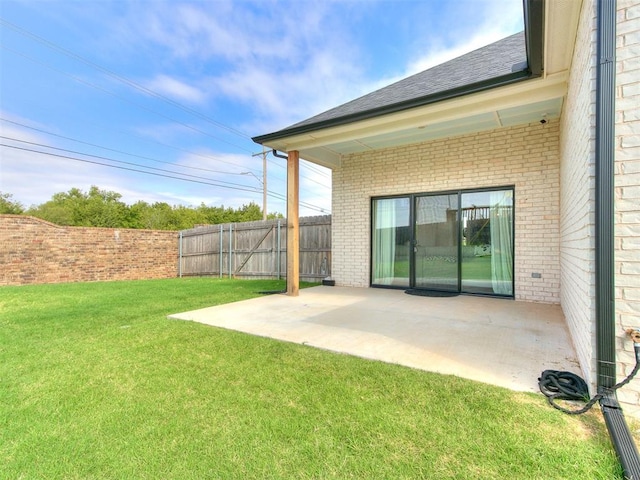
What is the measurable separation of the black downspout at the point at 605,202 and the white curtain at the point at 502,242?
4133 mm

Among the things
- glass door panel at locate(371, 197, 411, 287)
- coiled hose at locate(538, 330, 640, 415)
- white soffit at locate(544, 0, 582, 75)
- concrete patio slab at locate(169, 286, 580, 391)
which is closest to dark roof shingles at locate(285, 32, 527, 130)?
white soffit at locate(544, 0, 582, 75)

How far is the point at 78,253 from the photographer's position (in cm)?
1022

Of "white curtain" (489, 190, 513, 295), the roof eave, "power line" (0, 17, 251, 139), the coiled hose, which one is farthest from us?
"power line" (0, 17, 251, 139)

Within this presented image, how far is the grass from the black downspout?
0.32 m

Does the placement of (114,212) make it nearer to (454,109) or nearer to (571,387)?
(454,109)

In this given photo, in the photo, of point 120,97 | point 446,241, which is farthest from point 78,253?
point 446,241

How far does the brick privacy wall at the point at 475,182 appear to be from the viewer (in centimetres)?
515

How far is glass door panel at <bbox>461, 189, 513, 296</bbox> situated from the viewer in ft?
18.3

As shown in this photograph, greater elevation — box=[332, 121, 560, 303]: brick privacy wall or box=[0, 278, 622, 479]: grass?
box=[332, 121, 560, 303]: brick privacy wall

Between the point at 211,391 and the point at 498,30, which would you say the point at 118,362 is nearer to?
the point at 211,391

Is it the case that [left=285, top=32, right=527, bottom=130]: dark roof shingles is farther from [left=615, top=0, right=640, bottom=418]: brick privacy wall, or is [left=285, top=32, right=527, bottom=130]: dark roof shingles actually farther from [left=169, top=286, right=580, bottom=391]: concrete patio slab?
[left=169, top=286, right=580, bottom=391]: concrete patio slab

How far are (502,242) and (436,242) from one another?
1171 mm

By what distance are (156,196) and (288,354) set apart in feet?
106

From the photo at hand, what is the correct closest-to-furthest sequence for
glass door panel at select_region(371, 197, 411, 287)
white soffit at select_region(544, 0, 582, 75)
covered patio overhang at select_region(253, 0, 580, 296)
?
white soffit at select_region(544, 0, 582, 75)
covered patio overhang at select_region(253, 0, 580, 296)
glass door panel at select_region(371, 197, 411, 287)
